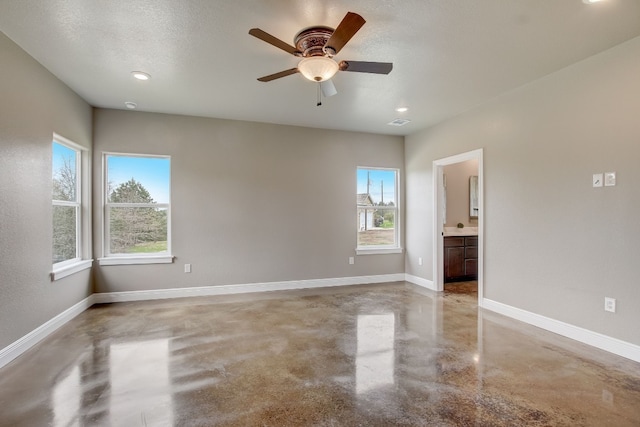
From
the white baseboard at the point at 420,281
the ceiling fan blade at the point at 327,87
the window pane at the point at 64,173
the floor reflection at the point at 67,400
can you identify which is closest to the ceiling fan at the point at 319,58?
the ceiling fan blade at the point at 327,87

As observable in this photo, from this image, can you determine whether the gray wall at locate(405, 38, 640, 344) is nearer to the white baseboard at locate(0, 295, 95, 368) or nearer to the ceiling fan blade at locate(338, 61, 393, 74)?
the ceiling fan blade at locate(338, 61, 393, 74)

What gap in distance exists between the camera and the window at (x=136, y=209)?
463 cm

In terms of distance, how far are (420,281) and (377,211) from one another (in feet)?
4.80

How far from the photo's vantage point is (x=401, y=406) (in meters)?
2.10

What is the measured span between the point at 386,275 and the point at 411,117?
2815mm

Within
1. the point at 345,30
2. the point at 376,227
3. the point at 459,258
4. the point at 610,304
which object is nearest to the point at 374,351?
the point at 610,304

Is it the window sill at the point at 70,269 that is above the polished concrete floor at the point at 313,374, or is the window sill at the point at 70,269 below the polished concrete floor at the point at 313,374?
above

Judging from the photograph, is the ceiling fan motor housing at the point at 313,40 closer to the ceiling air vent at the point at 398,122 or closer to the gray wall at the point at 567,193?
the gray wall at the point at 567,193

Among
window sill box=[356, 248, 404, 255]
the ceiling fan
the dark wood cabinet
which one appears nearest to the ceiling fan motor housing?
the ceiling fan

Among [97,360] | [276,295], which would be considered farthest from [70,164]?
[276,295]

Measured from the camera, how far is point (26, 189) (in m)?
3.02

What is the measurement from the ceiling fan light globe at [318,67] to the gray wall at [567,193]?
2.51m

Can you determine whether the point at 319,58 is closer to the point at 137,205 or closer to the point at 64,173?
the point at 64,173

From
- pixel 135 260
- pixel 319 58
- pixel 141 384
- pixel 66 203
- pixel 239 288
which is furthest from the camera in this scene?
pixel 239 288
